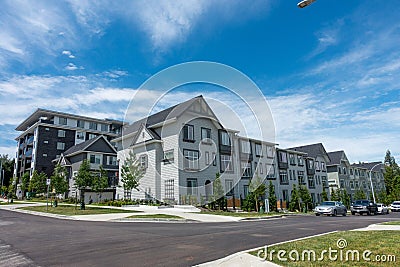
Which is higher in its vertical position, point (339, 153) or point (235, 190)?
point (339, 153)

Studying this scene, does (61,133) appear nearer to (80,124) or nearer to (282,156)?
(80,124)

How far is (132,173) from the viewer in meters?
31.6

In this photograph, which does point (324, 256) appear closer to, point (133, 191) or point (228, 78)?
point (228, 78)

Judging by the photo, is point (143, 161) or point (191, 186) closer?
point (191, 186)

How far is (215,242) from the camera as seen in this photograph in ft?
31.2

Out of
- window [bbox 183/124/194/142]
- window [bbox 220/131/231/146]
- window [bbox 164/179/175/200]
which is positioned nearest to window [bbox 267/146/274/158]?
window [bbox 220/131/231/146]

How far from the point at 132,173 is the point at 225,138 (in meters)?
12.7

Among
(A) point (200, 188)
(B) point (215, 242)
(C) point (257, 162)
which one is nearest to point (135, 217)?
(B) point (215, 242)

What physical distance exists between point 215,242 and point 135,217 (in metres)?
10.8

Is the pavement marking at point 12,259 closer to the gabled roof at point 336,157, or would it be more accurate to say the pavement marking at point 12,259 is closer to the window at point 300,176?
the window at point 300,176

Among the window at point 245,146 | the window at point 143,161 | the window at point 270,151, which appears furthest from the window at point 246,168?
the window at point 143,161

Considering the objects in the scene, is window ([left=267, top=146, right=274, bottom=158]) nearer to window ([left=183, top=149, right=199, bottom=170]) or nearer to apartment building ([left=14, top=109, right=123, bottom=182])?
window ([left=183, top=149, right=199, bottom=170])

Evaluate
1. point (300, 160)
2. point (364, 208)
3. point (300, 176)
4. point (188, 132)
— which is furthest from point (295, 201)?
point (188, 132)

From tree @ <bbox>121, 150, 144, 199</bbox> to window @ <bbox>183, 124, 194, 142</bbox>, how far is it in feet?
21.0
